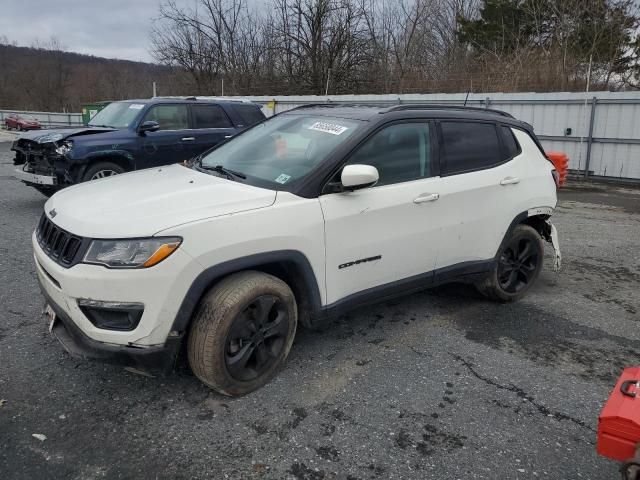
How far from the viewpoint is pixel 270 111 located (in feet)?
60.1

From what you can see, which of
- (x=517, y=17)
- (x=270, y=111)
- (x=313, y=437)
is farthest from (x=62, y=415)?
(x=517, y=17)

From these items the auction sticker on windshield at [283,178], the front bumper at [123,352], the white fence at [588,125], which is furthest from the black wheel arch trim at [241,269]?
the white fence at [588,125]

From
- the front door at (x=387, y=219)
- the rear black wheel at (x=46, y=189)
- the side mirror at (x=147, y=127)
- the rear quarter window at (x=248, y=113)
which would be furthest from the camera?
the rear quarter window at (x=248, y=113)

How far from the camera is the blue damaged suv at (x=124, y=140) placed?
24.4 feet

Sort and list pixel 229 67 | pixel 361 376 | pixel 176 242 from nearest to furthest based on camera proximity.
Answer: pixel 176 242 → pixel 361 376 → pixel 229 67

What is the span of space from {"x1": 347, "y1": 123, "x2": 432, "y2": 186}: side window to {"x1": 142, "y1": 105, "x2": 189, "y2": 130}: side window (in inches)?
229

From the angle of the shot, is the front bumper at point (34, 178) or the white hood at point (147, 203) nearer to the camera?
the white hood at point (147, 203)

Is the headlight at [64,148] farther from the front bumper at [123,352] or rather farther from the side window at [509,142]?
the side window at [509,142]

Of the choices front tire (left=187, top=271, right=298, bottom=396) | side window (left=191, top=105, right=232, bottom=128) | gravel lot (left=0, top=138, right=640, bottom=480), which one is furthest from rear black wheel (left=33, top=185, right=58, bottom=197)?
front tire (left=187, top=271, right=298, bottom=396)

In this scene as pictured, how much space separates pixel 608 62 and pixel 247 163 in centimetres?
1842

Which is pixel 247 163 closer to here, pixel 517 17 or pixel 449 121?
pixel 449 121

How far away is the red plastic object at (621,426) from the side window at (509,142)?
2779 mm

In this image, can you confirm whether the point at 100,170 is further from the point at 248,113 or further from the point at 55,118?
the point at 55,118

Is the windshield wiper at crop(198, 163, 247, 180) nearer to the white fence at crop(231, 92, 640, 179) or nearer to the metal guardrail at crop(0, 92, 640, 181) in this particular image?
the metal guardrail at crop(0, 92, 640, 181)
